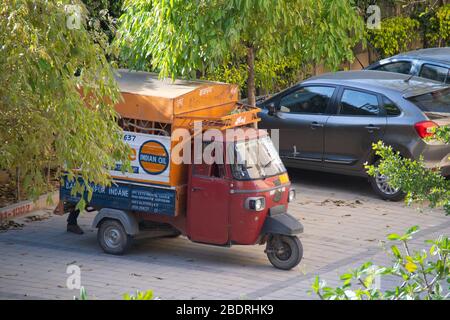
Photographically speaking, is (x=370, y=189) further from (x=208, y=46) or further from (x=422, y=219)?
(x=208, y=46)

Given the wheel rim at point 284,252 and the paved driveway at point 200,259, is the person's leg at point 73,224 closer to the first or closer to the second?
the paved driveway at point 200,259

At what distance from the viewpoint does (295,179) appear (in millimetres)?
15703

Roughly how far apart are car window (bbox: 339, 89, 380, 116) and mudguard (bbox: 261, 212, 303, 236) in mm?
3863

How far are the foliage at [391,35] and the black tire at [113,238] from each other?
11.5 metres

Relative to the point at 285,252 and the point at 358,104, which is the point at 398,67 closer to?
the point at 358,104

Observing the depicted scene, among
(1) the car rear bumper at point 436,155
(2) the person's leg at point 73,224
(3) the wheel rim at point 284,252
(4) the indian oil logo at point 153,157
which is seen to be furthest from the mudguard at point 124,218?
(1) the car rear bumper at point 436,155

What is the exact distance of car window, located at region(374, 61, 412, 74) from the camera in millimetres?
17719

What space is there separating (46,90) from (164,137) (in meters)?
2.72

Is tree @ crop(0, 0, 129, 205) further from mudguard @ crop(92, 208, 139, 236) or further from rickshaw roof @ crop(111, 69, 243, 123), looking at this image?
mudguard @ crop(92, 208, 139, 236)

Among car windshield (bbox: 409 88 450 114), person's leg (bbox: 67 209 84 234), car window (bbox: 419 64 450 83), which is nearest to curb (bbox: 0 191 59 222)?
person's leg (bbox: 67 209 84 234)

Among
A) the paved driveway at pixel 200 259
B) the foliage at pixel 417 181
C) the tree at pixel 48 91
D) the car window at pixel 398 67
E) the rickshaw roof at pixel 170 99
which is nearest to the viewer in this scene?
the foliage at pixel 417 181

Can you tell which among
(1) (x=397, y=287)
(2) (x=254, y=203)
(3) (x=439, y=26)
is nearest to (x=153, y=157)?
(2) (x=254, y=203)

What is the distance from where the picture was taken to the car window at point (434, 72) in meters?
17.1
